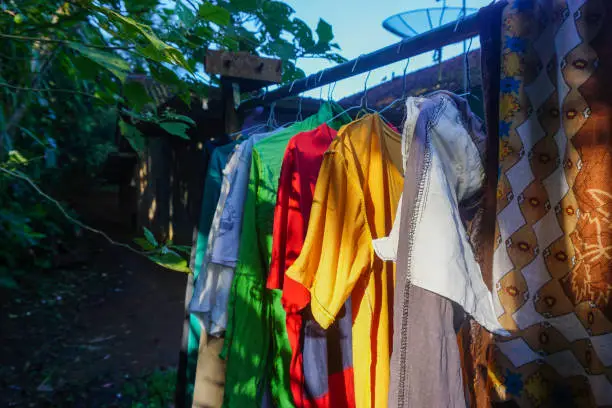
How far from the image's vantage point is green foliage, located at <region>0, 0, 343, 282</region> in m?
1.15

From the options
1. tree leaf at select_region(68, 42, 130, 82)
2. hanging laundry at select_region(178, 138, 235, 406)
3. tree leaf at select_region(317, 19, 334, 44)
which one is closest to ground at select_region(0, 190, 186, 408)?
hanging laundry at select_region(178, 138, 235, 406)

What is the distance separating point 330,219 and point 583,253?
581 millimetres

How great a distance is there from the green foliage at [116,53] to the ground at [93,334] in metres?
0.72

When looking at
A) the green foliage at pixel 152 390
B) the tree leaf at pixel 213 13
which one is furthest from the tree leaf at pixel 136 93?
the green foliage at pixel 152 390

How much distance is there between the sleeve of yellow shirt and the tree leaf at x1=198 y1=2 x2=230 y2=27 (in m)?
0.43

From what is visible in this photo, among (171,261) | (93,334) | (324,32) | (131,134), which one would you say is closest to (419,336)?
(171,261)

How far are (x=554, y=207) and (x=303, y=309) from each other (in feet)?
2.46

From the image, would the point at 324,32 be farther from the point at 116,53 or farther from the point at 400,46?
the point at 400,46

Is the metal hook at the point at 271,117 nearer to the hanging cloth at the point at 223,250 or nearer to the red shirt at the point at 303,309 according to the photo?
the hanging cloth at the point at 223,250

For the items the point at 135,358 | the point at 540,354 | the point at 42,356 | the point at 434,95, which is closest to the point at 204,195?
the point at 434,95

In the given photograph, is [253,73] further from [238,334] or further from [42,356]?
[42,356]

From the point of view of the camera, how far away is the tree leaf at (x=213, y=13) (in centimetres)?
115

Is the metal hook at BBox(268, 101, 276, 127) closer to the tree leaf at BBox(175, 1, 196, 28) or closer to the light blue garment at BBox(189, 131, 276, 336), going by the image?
the light blue garment at BBox(189, 131, 276, 336)

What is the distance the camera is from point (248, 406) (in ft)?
5.27
